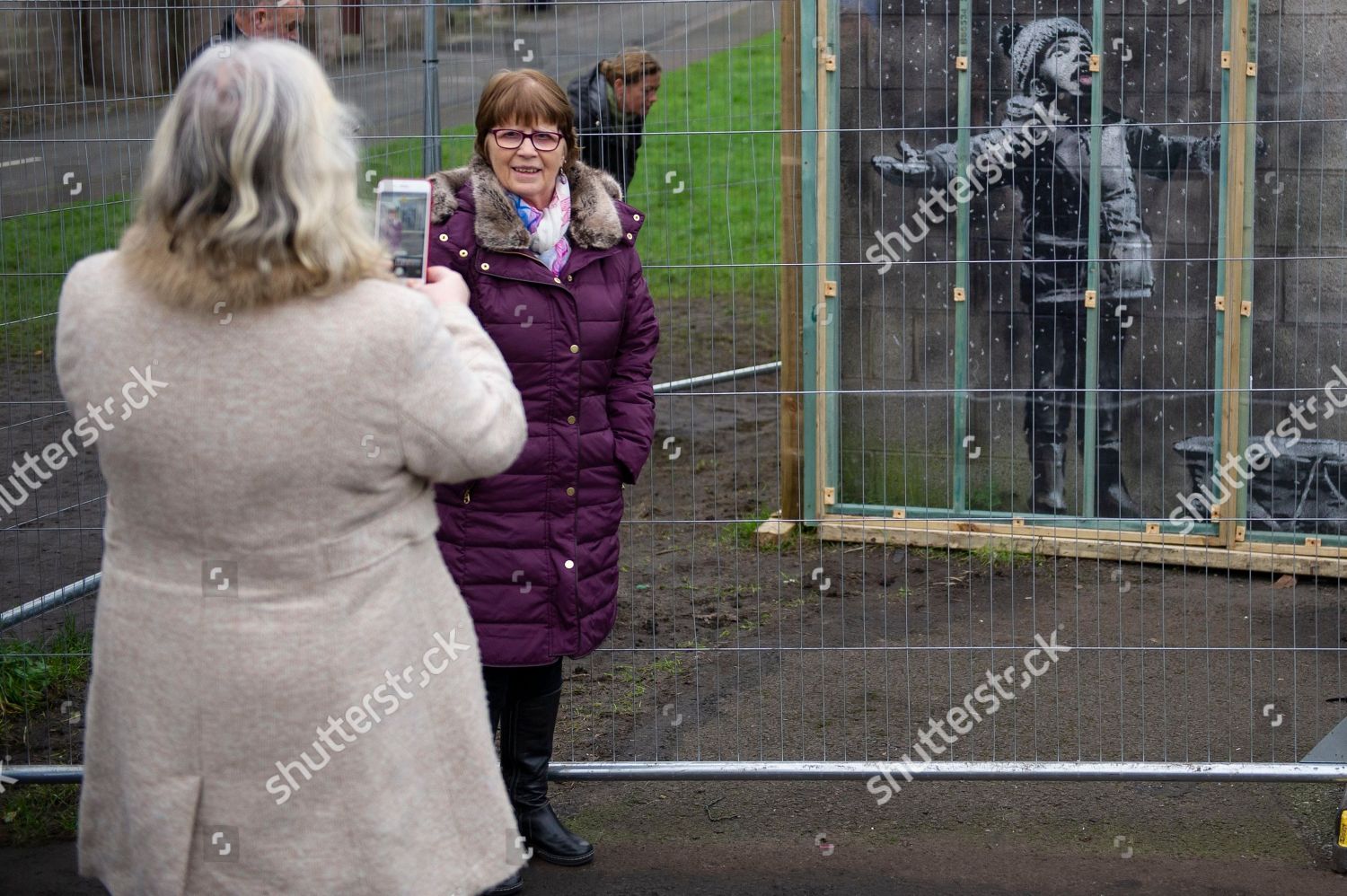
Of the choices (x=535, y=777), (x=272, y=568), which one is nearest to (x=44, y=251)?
(x=535, y=777)

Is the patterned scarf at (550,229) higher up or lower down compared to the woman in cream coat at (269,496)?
higher up

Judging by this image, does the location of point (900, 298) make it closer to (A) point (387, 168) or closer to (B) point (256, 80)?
(A) point (387, 168)

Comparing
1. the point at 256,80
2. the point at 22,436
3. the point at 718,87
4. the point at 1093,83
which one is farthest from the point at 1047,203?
the point at 256,80

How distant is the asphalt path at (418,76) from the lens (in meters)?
4.59

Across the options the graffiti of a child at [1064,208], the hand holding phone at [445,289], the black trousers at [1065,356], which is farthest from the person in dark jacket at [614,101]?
the hand holding phone at [445,289]

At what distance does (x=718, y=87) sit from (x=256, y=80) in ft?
19.0

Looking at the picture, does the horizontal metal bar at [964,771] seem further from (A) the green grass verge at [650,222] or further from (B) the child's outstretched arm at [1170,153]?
(B) the child's outstretched arm at [1170,153]

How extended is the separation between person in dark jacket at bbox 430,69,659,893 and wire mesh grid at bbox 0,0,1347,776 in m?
1.06

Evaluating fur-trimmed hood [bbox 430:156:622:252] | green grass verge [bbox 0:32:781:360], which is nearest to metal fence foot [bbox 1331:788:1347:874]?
green grass verge [bbox 0:32:781:360]

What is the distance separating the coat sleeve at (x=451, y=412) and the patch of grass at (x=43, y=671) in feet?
10.1

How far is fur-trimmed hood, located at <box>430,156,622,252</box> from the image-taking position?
3.69 meters

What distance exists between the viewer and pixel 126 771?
243 cm

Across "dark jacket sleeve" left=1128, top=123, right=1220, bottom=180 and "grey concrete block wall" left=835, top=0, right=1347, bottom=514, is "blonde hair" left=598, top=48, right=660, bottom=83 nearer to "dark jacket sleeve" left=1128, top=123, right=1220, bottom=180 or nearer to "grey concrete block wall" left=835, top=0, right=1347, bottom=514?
"grey concrete block wall" left=835, top=0, right=1347, bottom=514

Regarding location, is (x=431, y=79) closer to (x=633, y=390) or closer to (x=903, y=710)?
(x=633, y=390)
